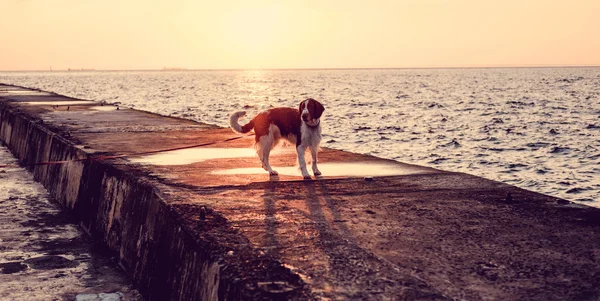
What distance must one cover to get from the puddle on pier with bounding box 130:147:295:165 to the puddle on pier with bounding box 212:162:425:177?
3.32 ft

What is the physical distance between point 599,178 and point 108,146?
1350cm

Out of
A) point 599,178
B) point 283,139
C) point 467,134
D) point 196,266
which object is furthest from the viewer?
point 467,134

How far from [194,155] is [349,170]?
2519 millimetres

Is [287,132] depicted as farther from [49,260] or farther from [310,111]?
[49,260]

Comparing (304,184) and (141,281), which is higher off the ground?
(304,184)

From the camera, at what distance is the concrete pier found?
441 cm

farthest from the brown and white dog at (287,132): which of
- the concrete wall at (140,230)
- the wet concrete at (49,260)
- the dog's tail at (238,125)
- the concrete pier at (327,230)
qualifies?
the wet concrete at (49,260)

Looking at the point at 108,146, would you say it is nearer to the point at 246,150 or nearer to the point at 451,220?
the point at 246,150

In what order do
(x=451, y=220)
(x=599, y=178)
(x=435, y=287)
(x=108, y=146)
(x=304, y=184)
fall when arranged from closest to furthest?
(x=435, y=287) → (x=451, y=220) → (x=304, y=184) → (x=108, y=146) → (x=599, y=178)

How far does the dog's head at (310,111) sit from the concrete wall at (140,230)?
2.02 m

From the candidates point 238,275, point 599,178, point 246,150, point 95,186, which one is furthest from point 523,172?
point 238,275

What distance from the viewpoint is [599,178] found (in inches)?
749

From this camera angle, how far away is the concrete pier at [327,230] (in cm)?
441

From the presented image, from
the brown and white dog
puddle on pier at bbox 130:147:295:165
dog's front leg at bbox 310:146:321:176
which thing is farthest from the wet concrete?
dog's front leg at bbox 310:146:321:176
